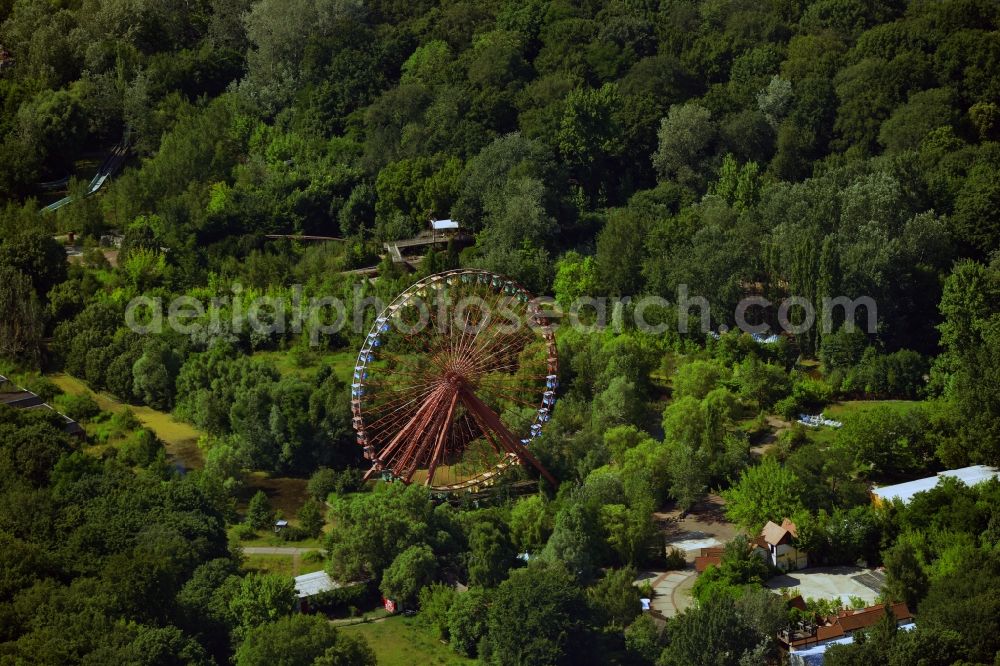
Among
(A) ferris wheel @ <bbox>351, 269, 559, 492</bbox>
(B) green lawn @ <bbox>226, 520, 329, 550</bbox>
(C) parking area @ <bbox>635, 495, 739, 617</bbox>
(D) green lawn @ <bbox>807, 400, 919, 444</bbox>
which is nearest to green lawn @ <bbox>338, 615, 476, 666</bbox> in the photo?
(B) green lawn @ <bbox>226, 520, 329, 550</bbox>

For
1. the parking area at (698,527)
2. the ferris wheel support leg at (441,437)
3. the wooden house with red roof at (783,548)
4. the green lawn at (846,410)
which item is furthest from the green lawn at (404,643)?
the green lawn at (846,410)

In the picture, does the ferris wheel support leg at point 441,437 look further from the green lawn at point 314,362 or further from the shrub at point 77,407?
the shrub at point 77,407

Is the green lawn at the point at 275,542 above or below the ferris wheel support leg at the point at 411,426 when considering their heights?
below

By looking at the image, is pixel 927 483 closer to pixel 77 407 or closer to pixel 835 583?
pixel 835 583

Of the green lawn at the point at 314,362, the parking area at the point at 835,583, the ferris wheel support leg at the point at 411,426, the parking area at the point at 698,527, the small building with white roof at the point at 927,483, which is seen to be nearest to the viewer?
the parking area at the point at 835,583

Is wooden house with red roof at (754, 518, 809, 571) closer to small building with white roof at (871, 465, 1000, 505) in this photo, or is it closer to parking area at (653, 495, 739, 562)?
parking area at (653, 495, 739, 562)

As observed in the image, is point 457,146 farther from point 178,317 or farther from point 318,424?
point 318,424
